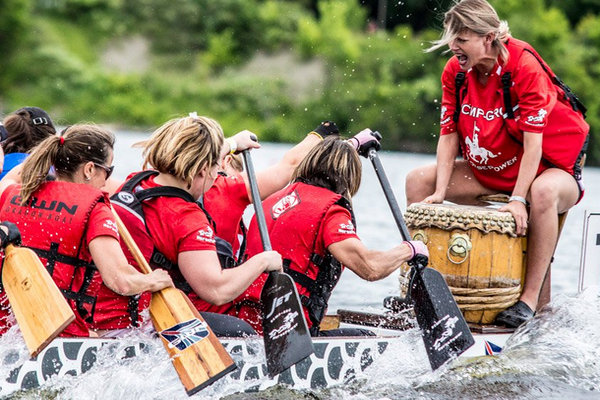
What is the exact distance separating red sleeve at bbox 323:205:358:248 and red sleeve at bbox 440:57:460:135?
1.33 metres

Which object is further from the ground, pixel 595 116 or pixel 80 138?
pixel 80 138

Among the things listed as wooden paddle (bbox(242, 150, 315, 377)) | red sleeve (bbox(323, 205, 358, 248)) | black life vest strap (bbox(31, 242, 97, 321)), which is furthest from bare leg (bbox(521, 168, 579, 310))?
black life vest strap (bbox(31, 242, 97, 321))

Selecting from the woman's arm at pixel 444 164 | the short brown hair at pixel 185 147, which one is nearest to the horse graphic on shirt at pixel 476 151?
the woman's arm at pixel 444 164

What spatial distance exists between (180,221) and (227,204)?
0.72 metres

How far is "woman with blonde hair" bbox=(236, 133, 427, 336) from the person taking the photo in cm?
436

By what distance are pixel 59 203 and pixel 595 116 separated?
30.0 m

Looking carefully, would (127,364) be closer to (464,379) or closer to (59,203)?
(59,203)

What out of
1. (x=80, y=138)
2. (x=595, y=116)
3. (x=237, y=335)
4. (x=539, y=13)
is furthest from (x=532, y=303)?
(x=539, y=13)

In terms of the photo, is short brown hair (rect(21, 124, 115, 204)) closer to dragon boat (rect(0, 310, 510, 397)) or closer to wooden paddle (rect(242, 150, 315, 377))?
dragon boat (rect(0, 310, 510, 397))

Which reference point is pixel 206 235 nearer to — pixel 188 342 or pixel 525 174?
pixel 188 342

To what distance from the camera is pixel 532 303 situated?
16.9ft

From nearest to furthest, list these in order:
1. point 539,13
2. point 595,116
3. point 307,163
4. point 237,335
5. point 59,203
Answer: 1. point 59,203
2. point 237,335
3. point 307,163
4. point 595,116
5. point 539,13

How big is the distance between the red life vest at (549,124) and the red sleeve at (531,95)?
35mm

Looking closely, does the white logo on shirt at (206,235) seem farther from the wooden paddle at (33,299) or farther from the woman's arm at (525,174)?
the woman's arm at (525,174)
